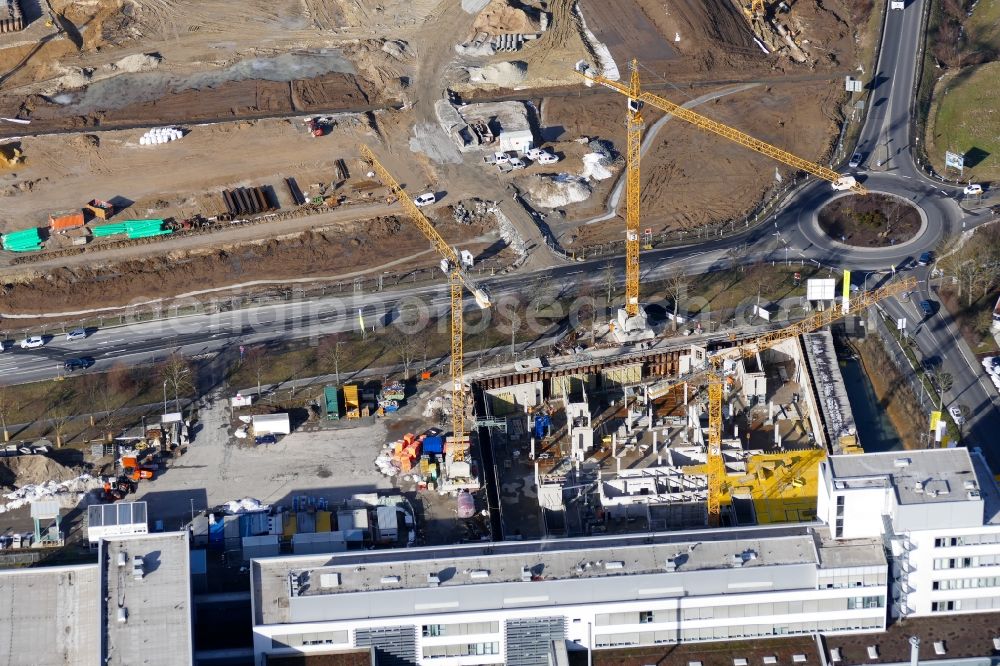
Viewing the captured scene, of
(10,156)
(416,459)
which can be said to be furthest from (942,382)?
(10,156)

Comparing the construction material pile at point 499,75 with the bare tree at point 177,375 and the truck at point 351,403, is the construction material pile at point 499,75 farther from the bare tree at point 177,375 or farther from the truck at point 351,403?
the truck at point 351,403

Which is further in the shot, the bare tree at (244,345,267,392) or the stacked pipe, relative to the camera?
the stacked pipe

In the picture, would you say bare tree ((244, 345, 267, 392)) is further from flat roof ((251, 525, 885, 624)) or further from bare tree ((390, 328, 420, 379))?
flat roof ((251, 525, 885, 624))

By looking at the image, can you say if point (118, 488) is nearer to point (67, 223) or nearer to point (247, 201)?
point (67, 223)

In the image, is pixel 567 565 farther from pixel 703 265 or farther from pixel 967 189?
pixel 967 189

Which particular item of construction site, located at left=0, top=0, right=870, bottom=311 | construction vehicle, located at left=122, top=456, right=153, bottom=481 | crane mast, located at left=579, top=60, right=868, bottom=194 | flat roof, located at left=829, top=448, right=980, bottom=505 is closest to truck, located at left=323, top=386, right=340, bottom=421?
construction vehicle, located at left=122, top=456, right=153, bottom=481
